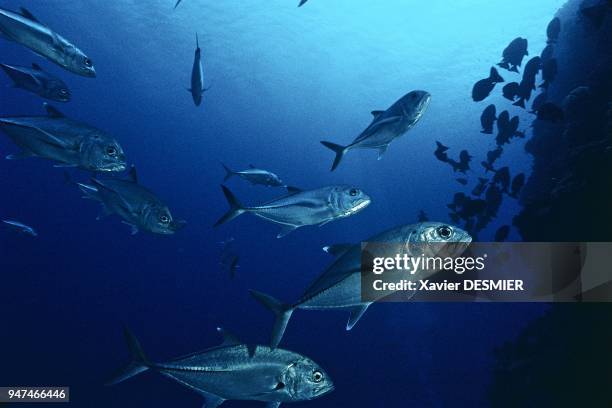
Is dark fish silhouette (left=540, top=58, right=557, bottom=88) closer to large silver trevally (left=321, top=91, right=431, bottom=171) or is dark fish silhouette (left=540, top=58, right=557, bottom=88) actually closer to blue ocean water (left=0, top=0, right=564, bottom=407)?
large silver trevally (left=321, top=91, right=431, bottom=171)

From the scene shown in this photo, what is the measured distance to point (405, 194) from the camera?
75000 millimetres

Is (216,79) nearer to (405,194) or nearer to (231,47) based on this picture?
(231,47)

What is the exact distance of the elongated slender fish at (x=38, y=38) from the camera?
10.2 feet

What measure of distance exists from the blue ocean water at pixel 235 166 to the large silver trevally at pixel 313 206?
1985 cm

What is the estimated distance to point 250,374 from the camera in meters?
2.92

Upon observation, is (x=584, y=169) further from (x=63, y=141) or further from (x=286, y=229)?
(x=63, y=141)

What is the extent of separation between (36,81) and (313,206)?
3.02 metres

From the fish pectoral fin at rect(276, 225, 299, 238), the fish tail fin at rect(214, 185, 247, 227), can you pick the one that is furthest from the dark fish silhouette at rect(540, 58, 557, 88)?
the fish tail fin at rect(214, 185, 247, 227)

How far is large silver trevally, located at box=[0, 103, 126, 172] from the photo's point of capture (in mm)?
3203

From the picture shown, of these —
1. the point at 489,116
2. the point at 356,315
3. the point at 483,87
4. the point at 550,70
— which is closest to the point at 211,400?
the point at 356,315

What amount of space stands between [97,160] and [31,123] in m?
0.58

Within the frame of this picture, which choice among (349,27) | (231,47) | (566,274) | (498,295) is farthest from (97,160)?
(231,47)

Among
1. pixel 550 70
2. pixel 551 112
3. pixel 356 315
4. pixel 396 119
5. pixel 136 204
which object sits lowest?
pixel 356 315

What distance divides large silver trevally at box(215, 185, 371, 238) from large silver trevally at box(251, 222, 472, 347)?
1.63 feet
